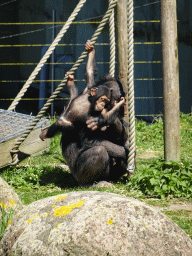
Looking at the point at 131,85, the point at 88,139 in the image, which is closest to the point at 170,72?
the point at 131,85

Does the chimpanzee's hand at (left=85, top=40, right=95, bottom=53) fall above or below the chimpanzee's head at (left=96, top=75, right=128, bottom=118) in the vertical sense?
above

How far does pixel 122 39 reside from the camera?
4223mm

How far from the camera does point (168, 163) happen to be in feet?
12.2

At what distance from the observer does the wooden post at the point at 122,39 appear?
4207 mm

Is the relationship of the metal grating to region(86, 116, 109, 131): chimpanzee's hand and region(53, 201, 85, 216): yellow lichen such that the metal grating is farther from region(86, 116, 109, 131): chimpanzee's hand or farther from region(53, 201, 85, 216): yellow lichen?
region(53, 201, 85, 216): yellow lichen

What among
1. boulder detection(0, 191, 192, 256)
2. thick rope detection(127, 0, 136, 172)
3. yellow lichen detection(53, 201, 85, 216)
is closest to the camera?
boulder detection(0, 191, 192, 256)

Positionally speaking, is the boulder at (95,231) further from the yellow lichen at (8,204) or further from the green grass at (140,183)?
the green grass at (140,183)

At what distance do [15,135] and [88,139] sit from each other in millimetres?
874

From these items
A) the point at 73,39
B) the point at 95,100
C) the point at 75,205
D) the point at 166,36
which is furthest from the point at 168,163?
Answer: the point at 73,39

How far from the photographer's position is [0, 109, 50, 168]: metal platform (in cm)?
405

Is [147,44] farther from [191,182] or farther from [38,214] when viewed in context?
[38,214]

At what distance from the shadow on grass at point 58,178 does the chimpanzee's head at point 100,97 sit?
103 centimetres

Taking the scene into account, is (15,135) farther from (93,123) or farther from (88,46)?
(88,46)

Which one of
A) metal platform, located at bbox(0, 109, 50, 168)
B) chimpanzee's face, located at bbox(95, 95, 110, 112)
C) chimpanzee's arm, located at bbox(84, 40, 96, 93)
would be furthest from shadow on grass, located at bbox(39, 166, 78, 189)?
chimpanzee's arm, located at bbox(84, 40, 96, 93)
